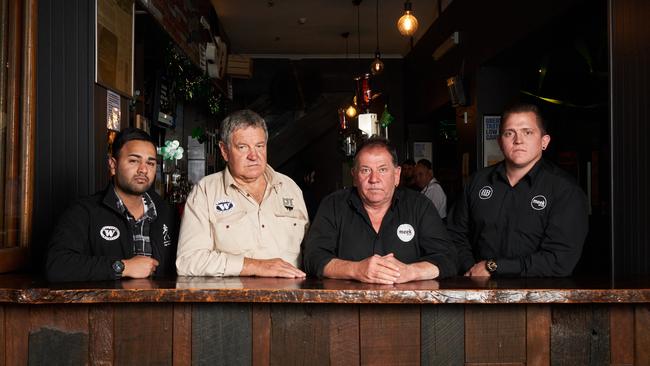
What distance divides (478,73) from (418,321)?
5019 millimetres

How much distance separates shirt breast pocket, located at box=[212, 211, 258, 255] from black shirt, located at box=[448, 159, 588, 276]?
3.21 ft

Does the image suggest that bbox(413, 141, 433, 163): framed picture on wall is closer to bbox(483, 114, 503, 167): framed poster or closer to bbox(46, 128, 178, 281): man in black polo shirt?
bbox(483, 114, 503, 167): framed poster

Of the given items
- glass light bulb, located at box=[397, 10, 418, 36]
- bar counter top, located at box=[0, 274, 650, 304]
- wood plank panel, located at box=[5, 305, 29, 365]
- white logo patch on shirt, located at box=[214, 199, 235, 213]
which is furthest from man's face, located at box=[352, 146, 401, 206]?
glass light bulb, located at box=[397, 10, 418, 36]

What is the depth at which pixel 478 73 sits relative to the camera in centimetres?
652

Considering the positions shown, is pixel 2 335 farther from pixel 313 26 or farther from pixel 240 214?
pixel 313 26

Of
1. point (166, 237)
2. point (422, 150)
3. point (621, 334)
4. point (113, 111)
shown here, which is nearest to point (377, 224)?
point (166, 237)

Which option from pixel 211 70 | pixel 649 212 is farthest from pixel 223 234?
pixel 211 70

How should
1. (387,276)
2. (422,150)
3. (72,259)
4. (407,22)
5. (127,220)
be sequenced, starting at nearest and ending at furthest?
(387,276) < (72,259) < (127,220) < (407,22) < (422,150)

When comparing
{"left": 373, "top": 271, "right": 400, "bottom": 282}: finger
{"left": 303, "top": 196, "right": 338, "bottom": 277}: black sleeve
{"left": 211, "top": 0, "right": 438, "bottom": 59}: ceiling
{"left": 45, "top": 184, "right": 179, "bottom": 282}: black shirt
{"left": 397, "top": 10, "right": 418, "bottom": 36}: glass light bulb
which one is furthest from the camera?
{"left": 211, "top": 0, "right": 438, "bottom": 59}: ceiling

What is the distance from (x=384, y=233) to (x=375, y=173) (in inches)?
10.5

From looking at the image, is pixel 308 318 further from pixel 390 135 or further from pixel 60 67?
pixel 390 135

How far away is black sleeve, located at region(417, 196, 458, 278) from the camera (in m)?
2.53

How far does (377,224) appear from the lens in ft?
8.64

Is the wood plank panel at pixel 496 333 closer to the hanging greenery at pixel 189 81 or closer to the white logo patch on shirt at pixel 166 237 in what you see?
the white logo patch on shirt at pixel 166 237
